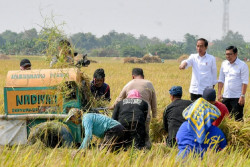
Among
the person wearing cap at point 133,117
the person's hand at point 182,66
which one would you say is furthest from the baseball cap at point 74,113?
the person's hand at point 182,66

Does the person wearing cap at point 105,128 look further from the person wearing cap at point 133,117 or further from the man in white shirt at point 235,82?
the man in white shirt at point 235,82

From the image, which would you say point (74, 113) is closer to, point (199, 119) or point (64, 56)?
point (64, 56)

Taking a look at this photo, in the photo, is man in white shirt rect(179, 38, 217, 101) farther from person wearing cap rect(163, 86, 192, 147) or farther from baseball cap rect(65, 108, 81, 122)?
baseball cap rect(65, 108, 81, 122)

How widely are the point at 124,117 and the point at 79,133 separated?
2.42ft

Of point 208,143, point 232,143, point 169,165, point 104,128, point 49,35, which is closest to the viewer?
point 169,165

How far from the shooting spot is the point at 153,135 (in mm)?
6152

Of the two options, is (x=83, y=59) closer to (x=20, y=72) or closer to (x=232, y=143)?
(x=20, y=72)

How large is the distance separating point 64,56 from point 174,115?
1883 mm

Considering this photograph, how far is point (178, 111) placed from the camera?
5.44m

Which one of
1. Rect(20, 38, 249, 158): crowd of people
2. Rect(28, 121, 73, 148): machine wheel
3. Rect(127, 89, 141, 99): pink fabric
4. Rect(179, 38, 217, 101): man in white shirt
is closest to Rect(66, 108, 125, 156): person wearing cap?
Rect(20, 38, 249, 158): crowd of people

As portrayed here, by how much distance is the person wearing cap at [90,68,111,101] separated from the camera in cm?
639

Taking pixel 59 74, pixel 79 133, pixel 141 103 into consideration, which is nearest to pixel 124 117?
pixel 141 103

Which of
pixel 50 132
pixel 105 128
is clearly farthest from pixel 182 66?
pixel 50 132

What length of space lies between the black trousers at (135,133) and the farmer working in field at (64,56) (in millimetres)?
1391
